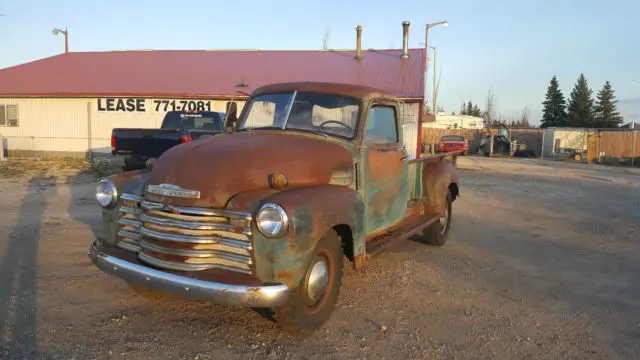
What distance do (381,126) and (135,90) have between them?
17.8 m

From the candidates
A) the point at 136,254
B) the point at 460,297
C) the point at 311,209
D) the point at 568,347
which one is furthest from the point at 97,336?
the point at 568,347

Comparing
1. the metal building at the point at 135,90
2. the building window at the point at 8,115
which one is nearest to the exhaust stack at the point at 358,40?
the metal building at the point at 135,90

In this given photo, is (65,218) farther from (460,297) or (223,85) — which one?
(223,85)

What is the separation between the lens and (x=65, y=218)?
26.0ft

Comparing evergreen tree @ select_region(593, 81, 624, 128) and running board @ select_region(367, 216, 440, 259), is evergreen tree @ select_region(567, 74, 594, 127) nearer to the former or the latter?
evergreen tree @ select_region(593, 81, 624, 128)

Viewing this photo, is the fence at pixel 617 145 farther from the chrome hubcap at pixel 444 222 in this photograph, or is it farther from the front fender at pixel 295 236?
the front fender at pixel 295 236

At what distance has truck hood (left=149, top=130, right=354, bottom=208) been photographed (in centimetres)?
356

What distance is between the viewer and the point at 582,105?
186ft

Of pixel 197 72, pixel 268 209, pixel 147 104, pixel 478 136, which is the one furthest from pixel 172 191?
pixel 478 136

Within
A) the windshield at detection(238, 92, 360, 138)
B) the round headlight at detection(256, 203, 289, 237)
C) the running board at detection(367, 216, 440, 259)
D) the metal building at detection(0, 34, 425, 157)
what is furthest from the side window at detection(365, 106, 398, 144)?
the metal building at detection(0, 34, 425, 157)

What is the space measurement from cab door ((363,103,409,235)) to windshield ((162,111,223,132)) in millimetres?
7105

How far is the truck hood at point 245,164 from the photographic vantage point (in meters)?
3.56

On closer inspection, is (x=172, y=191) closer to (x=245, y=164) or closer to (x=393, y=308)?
(x=245, y=164)

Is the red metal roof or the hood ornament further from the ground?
the red metal roof
